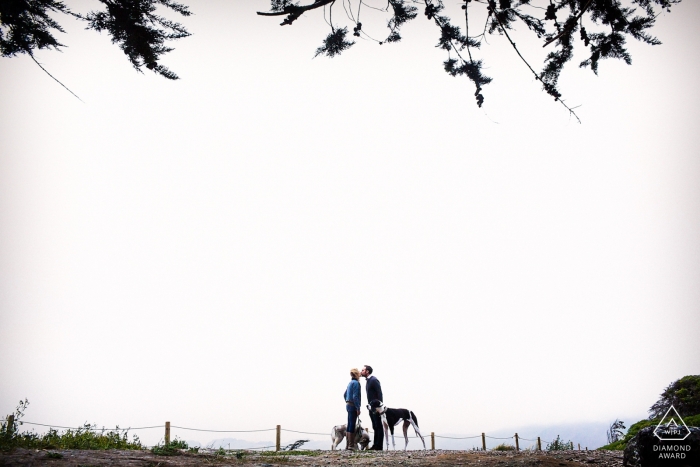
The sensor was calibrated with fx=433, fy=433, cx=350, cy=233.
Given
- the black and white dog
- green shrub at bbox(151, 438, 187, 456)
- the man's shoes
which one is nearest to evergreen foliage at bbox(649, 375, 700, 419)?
the black and white dog

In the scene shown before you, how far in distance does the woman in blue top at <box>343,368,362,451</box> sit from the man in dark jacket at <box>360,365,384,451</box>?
0.22 m

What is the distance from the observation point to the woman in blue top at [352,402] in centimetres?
A: 927

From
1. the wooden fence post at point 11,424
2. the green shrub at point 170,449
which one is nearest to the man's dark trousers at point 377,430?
the green shrub at point 170,449

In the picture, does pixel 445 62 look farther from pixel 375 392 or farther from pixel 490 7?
pixel 375 392

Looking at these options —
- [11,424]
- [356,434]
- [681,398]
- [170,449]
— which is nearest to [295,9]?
[170,449]

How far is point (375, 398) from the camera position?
30.8ft

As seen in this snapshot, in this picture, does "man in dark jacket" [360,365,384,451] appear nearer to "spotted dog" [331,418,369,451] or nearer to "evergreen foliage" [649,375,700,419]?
"spotted dog" [331,418,369,451]

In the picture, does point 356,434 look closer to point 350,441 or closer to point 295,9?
point 350,441

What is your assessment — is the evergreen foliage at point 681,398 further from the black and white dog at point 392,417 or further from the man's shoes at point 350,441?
the man's shoes at point 350,441

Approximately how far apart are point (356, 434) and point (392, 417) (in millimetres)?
899

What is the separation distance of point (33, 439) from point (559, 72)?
28.2 feet

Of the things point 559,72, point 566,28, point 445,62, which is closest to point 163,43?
point 445,62

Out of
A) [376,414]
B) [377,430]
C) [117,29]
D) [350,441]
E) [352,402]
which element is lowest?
[350,441]

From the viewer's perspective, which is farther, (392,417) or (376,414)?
(392,417)
